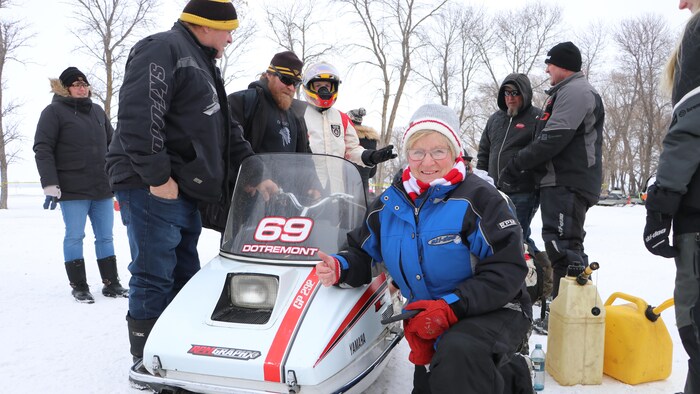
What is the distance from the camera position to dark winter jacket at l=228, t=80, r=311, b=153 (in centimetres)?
346

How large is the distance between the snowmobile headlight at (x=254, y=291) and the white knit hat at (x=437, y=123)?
0.89 m

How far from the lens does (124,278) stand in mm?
5410

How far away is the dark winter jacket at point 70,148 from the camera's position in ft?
13.9

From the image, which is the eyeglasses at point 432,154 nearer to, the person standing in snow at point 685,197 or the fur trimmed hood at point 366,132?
the person standing in snow at point 685,197

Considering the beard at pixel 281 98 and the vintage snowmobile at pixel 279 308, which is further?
the beard at pixel 281 98

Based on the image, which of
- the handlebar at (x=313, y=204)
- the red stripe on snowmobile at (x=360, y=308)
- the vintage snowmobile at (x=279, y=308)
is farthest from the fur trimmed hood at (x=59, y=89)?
the red stripe on snowmobile at (x=360, y=308)

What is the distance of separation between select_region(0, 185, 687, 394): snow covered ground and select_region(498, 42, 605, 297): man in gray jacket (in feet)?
2.33

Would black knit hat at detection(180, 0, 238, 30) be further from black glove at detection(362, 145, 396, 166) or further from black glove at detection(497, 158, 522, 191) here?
black glove at detection(497, 158, 522, 191)

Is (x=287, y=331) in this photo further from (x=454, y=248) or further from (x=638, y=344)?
(x=638, y=344)

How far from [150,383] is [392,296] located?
1.27 metres

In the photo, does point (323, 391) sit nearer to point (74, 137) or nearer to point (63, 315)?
point (63, 315)

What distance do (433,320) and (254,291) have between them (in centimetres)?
86

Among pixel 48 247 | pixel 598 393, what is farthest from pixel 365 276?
pixel 48 247

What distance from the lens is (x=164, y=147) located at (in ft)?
7.93
